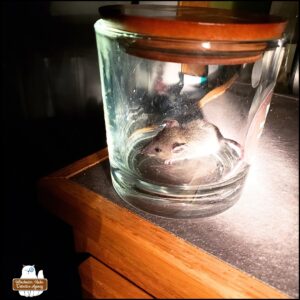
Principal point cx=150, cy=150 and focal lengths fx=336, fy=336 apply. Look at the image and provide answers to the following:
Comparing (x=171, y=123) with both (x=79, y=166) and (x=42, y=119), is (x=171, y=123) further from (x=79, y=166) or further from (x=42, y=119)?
(x=42, y=119)

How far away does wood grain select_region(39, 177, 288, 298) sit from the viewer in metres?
0.31

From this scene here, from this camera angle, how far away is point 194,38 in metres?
0.29

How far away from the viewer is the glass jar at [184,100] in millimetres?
301

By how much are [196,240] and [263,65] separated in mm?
192

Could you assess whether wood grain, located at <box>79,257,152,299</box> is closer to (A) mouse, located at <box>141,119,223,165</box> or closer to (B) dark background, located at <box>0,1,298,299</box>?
(B) dark background, located at <box>0,1,298,299</box>

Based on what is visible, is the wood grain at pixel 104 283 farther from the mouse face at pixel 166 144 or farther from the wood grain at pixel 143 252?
the mouse face at pixel 166 144

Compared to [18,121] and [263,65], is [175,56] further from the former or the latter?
[18,121]

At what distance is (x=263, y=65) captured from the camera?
342 millimetres

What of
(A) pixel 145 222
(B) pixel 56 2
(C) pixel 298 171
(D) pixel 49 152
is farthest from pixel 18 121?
(C) pixel 298 171

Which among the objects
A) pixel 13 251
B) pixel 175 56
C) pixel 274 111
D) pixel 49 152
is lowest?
pixel 13 251

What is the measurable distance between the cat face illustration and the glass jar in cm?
14

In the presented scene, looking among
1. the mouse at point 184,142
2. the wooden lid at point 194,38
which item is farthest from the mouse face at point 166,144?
the wooden lid at point 194,38

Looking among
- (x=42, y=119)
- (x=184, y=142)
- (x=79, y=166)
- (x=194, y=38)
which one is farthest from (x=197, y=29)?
(x=42, y=119)

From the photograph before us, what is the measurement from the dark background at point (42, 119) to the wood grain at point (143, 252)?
67mm
